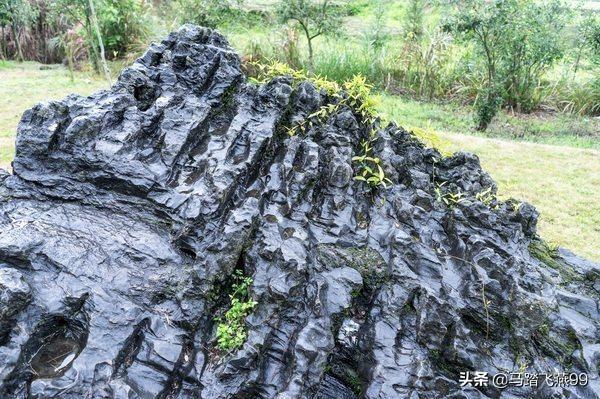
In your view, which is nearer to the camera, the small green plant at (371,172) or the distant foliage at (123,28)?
the small green plant at (371,172)

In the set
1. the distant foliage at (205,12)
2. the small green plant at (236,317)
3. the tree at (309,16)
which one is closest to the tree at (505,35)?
the tree at (309,16)

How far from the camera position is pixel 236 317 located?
2814 millimetres

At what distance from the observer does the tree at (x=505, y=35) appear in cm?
1000

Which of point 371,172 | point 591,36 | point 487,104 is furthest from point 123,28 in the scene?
point 371,172

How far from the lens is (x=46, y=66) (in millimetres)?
14141

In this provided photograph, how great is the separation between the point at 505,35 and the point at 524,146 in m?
2.99

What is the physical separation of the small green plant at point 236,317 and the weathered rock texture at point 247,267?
0.05 meters

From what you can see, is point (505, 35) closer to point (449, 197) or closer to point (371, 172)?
point (449, 197)

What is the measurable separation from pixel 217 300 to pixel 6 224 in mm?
1419

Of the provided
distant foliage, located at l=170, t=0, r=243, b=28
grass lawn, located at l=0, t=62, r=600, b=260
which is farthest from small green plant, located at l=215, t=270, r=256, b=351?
distant foliage, located at l=170, t=0, r=243, b=28

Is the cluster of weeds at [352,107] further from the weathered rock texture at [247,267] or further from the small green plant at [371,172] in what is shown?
the weathered rock texture at [247,267]

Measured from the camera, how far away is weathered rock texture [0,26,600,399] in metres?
2.63

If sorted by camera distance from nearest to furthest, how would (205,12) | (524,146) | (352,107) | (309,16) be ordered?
(352,107)
(524,146)
(309,16)
(205,12)

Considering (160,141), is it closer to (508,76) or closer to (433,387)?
(433,387)
